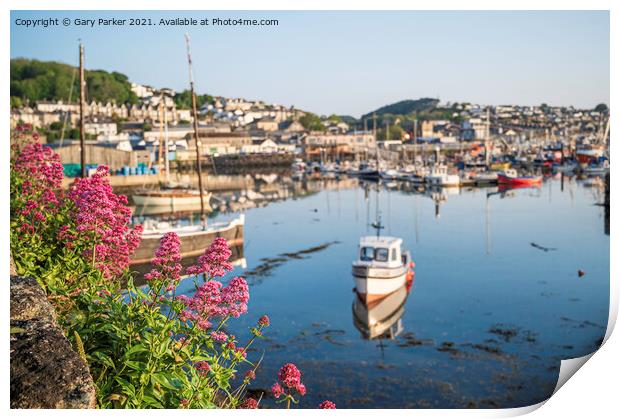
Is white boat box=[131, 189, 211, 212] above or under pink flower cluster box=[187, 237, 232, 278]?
under

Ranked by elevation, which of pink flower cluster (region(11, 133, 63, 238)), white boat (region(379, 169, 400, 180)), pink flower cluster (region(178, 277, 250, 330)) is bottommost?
white boat (region(379, 169, 400, 180))

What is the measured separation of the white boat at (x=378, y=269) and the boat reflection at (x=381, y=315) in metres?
0.07

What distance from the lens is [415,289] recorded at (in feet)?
31.4

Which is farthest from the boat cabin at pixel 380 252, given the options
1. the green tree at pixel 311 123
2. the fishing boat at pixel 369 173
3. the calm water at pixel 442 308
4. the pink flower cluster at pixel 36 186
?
the green tree at pixel 311 123

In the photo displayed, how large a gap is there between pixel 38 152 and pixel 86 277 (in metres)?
1.27

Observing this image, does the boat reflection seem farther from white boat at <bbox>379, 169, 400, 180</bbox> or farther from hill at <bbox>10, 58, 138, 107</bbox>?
white boat at <bbox>379, 169, 400, 180</bbox>

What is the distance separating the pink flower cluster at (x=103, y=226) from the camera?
2701mm

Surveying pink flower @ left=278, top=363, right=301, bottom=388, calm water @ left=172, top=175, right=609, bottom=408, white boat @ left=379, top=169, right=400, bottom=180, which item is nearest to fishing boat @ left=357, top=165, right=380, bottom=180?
white boat @ left=379, top=169, right=400, bottom=180

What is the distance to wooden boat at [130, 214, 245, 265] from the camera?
10.2m

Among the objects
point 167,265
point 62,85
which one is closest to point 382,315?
point 167,265

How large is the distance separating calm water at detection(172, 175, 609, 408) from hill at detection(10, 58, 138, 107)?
18.3 feet
